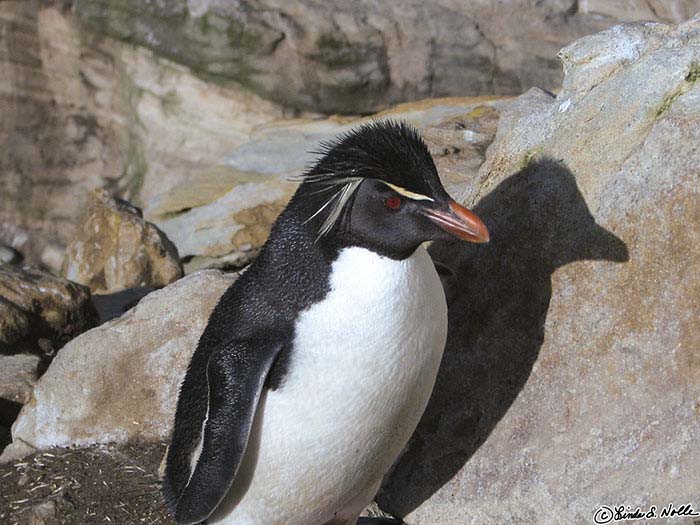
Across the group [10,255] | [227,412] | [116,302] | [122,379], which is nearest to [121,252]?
[116,302]

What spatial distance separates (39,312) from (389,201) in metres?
2.74

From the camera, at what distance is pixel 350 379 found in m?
2.61

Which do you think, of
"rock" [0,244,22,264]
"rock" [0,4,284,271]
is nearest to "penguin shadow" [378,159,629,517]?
"rock" [0,4,284,271]

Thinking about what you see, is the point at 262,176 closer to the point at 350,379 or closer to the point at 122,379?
the point at 122,379

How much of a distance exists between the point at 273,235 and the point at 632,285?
3.48 feet

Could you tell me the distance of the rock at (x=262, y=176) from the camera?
5719 millimetres

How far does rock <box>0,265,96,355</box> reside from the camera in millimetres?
4637

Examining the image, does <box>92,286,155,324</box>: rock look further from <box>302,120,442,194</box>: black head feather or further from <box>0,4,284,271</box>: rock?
<box>302,120,442,194</box>: black head feather

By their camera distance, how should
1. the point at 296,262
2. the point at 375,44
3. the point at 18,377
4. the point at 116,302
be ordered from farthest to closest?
the point at 375,44, the point at 116,302, the point at 18,377, the point at 296,262

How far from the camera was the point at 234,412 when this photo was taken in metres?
2.63

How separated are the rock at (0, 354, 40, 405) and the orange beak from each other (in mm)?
2284

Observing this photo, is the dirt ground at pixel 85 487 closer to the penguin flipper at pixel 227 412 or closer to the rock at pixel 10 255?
the penguin flipper at pixel 227 412

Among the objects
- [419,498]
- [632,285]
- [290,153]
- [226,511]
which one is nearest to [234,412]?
[226,511]

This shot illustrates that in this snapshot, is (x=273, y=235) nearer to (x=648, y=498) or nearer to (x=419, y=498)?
(x=419, y=498)
